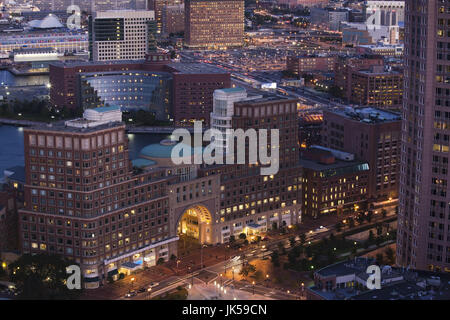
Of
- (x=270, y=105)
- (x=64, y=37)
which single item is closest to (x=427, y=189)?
(x=270, y=105)

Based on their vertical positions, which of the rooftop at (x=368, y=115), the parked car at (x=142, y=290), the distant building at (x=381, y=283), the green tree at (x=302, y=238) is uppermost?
the rooftop at (x=368, y=115)

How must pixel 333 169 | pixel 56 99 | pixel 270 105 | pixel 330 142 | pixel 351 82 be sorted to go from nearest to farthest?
1. pixel 270 105
2. pixel 333 169
3. pixel 330 142
4. pixel 56 99
5. pixel 351 82

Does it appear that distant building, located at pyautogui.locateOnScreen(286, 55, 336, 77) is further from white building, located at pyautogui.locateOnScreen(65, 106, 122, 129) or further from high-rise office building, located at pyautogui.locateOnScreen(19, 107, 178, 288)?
high-rise office building, located at pyautogui.locateOnScreen(19, 107, 178, 288)

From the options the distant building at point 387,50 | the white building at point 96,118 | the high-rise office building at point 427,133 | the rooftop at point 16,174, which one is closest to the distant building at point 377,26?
the distant building at point 387,50

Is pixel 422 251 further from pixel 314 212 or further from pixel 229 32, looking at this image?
pixel 229 32

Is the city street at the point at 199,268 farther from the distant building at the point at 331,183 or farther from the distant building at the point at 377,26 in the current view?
the distant building at the point at 377,26
